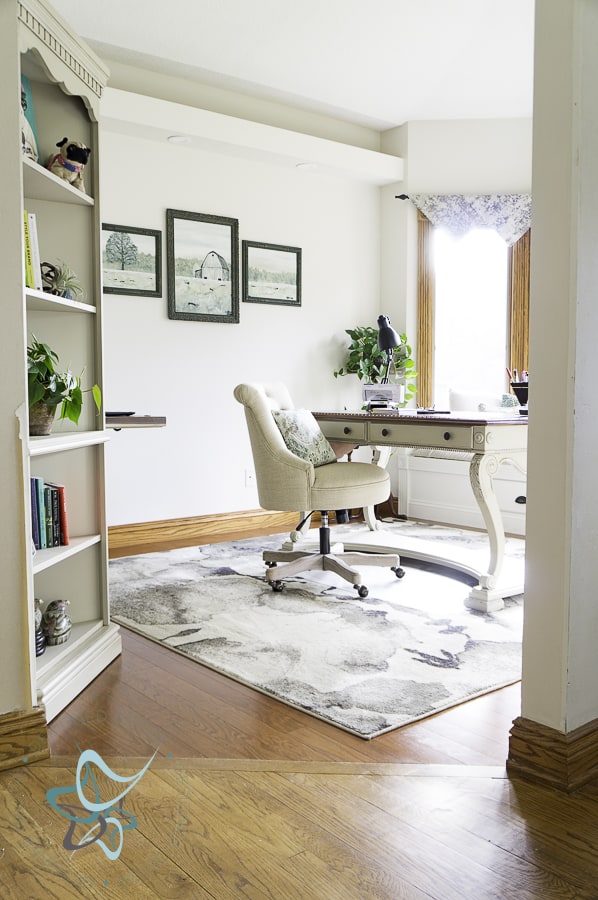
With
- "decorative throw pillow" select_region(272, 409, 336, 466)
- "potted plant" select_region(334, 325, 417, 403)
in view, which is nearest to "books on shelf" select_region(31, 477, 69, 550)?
"decorative throw pillow" select_region(272, 409, 336, 466)

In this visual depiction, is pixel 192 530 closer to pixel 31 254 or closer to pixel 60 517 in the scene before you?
pixel 60 517

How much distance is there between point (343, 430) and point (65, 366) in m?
1.73

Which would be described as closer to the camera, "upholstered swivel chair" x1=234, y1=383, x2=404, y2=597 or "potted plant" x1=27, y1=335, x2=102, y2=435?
"potted plant" x1=27, y1=335, x2=102, y2=435

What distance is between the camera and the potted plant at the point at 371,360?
5672 mm

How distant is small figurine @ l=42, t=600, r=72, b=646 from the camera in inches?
95.7

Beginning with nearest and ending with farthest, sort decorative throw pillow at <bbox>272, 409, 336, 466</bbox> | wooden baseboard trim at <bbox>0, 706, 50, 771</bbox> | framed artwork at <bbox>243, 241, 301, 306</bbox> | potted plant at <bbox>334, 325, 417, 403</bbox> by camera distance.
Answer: wooden baseboard trim at <bbox>0, 706, 50, 771</bbox> < decorative throw pillow at <bbox>272, 409, 336, 466</bbox> < framed artwork at <bbox>243, 241, 301, 306</bbox> < potted plant at <bbox>334, 325, 417, 403</bbox>

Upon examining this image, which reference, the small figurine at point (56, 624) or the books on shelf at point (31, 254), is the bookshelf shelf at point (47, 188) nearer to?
the books on shelf at point (31, 254)

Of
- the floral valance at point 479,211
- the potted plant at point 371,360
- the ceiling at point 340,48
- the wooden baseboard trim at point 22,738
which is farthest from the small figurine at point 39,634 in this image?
the floral valance at point 479,211

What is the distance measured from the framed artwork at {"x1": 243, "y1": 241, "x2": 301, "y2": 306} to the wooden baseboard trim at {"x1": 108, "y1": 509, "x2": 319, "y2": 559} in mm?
1517

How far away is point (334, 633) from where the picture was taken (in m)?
2.91

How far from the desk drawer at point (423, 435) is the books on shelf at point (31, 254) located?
1864 millimetres

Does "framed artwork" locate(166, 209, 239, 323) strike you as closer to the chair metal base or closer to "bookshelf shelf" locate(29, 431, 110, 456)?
the chair metal base

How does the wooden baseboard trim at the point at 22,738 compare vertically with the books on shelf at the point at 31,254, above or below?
below

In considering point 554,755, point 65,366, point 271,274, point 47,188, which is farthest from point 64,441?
point 271,274
